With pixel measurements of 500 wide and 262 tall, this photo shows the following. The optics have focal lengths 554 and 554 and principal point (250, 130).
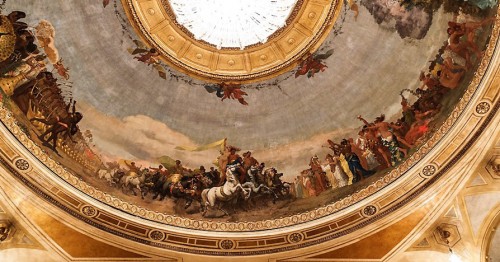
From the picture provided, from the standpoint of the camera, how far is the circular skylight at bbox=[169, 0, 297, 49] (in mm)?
13977

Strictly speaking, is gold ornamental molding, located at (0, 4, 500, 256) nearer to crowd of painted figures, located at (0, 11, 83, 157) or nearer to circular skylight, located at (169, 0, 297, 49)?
crowd of painted figures, located at (0, 11, 83, 157)

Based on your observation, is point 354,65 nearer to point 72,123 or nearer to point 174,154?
point 174,154

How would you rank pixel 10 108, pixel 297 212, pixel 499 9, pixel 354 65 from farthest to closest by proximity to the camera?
1. pixel 354 65
2. pixel 297 212
3. pixel 10 108
4. pixel 499 9

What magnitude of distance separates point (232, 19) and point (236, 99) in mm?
2091

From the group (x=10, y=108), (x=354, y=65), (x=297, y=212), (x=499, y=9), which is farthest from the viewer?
(x=354, y=65)

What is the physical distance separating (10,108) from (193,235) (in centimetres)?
454

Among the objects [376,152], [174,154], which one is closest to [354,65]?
[376,152]

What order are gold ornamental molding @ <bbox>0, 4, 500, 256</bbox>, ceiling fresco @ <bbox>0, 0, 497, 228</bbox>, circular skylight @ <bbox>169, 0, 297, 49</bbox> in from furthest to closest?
circular skylight @ <bbox>169, 0, 297, 49</bbox> < ceiling fresco @ <bbox>0, 0, 497, 228</bbox> < gold ornamental molding @ <bbox>0, 4, 500, 256</bbox>

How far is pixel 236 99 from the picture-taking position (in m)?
14.2

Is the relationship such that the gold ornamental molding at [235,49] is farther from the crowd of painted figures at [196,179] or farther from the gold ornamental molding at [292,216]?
the gold ornamental molding at [292,216]

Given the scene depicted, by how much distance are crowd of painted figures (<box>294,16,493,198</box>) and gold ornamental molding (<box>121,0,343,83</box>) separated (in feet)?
8.07

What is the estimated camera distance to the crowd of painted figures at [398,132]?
1161cm

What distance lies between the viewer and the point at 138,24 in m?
13.5

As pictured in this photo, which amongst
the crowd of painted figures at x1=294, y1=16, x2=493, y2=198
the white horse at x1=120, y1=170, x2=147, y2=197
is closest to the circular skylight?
the crowd of painted figures at x1=294, y1=16, x2=493, y2=198
